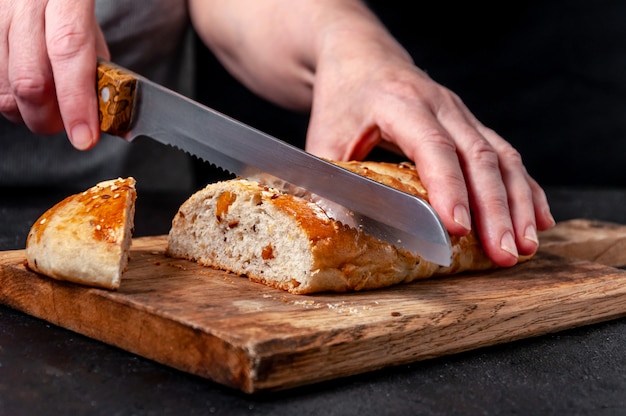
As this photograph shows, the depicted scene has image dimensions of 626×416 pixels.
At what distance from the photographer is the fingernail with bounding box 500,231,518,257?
1.96 metres

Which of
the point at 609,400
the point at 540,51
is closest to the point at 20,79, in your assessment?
the point at 609,400

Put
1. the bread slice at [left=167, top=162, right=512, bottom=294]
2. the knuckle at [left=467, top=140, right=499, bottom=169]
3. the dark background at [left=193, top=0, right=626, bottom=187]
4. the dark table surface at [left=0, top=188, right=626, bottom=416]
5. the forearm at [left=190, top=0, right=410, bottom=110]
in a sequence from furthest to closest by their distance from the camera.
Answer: the dark background at [left=193, top=0, right=626, bottom=187] < the forearm at [left=190, top=0, right=410, bottom=110] < the knuckle at [left=467, top=140, right=499, bottom=169] < the bread slice at [left=167, top=162, right=512, bottom=294] < the dark table surface at [left=0, top=188, right=626, bottom=416]

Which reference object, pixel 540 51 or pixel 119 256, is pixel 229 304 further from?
pixel 540 51

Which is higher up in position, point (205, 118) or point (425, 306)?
point (205, 118)

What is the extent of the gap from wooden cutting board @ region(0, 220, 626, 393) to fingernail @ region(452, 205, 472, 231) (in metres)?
→ 0.13

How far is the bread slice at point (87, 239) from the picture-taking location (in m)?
1.57

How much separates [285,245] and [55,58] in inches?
29.7

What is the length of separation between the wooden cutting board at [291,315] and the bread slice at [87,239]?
31 millimetres

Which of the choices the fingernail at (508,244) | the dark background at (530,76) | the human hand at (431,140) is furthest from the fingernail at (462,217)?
the dark background at (530,76)

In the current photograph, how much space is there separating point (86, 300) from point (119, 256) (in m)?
0.10

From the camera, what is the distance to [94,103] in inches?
80.5

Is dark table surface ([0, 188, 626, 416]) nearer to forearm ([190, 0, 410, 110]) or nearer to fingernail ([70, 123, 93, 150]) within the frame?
fingernail ([70, 123, 93, 150])

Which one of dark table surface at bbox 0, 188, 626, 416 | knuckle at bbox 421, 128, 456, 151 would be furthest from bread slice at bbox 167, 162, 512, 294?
dark table surface at bbox 0, 188, 626, 416

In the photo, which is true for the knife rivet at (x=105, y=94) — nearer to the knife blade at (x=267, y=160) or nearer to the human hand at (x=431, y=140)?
the knife blade at (x=267, y=160)
